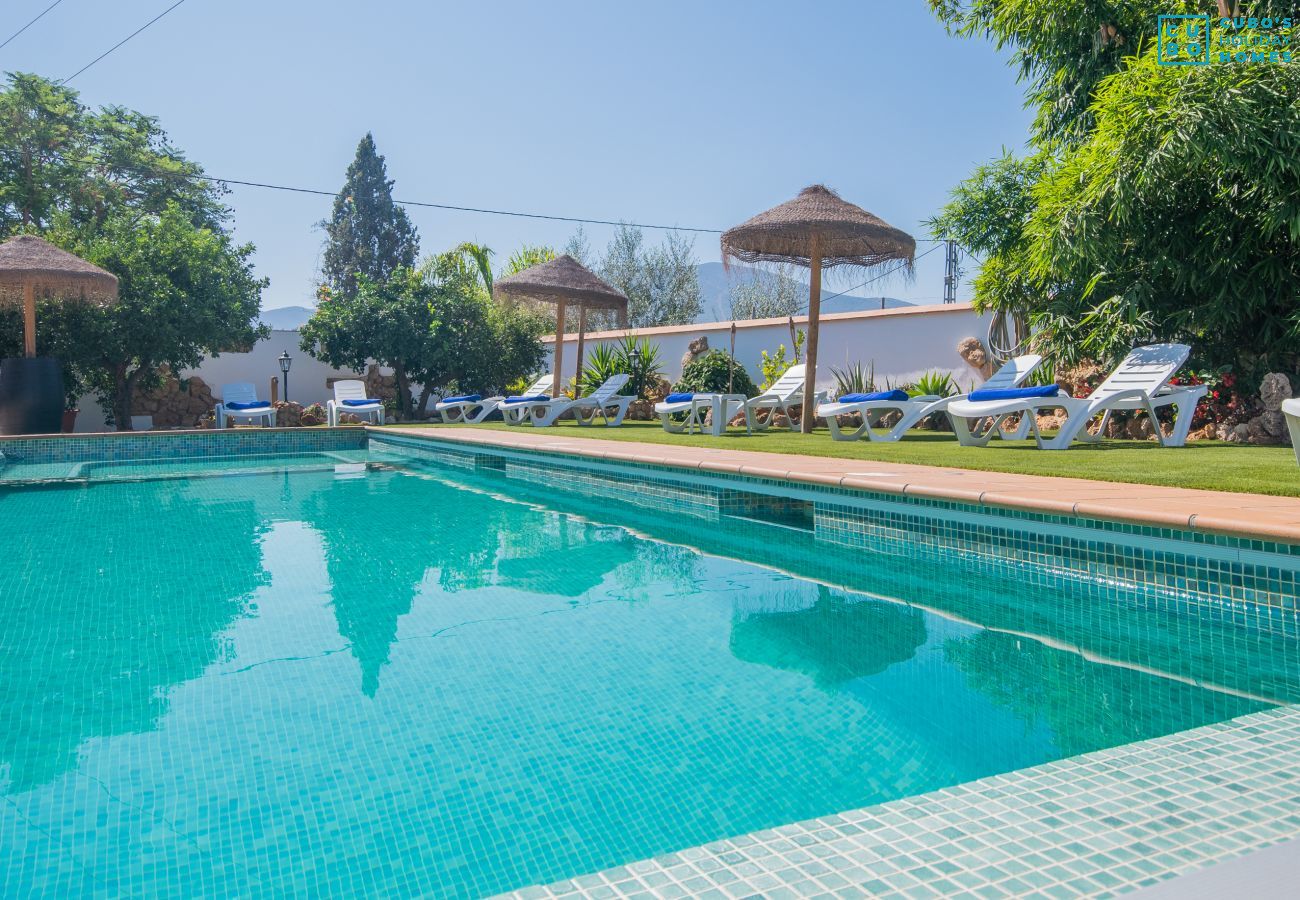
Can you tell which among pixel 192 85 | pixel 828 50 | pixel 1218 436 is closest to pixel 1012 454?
pixel 1218 436

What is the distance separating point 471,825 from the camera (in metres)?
1.95

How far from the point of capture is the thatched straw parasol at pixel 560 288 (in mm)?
13477

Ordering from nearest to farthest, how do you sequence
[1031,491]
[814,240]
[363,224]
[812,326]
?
[1031,491]
[814,240]
[812,326]
[363,224]

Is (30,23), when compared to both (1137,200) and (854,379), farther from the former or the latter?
(1137,200)

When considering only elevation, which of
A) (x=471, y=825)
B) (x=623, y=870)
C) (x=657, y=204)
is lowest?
(x=471, y=825)

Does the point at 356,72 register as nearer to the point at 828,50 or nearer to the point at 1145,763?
the point at 828,50

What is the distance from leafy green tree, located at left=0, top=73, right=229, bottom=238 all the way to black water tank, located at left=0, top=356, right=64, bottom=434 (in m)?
4.30

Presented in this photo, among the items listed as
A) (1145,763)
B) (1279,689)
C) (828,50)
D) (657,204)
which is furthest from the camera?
(657,204)

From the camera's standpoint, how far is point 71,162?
18391mm

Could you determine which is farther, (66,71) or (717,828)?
(66,71)

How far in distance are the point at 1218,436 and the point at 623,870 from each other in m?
9.14

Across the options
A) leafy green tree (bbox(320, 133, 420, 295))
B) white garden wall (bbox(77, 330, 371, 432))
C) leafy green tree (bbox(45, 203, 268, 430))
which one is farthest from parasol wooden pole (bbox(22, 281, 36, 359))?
leafy green tree (bbox(320, 133, 420, 295))

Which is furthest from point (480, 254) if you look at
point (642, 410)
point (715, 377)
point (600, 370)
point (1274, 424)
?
point (1274, 424)

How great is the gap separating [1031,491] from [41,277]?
12.8 metres
